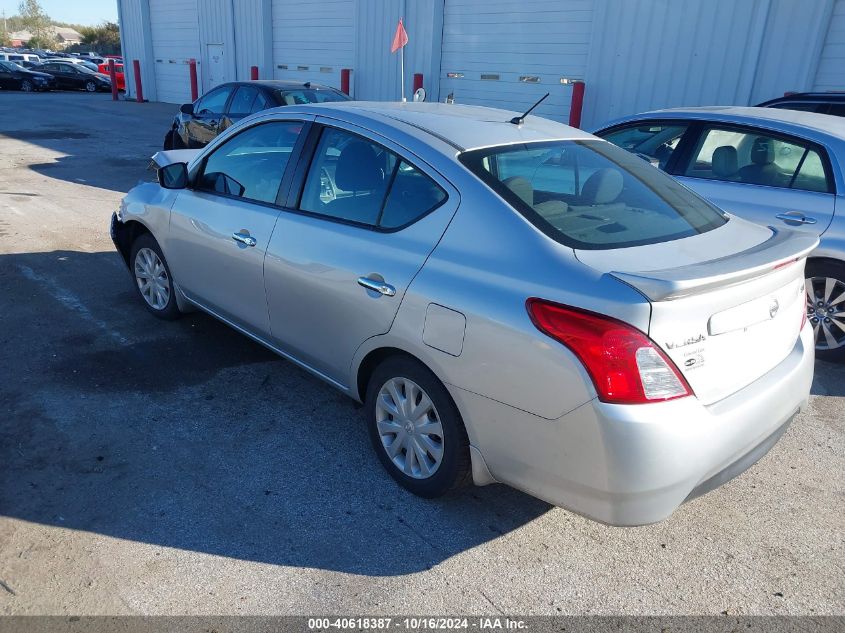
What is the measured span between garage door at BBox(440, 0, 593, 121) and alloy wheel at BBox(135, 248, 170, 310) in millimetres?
7558

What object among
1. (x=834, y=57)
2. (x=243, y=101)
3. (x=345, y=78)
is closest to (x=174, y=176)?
(x=243, y=101)

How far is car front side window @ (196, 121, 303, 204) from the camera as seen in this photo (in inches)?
149

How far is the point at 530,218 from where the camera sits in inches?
106

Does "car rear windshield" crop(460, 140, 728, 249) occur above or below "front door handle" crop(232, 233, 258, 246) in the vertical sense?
above

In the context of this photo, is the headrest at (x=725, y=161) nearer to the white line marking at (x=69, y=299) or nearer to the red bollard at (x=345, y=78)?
the white line marking at (x=69, y=299)

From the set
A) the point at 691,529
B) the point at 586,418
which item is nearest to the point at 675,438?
the point at 586,418

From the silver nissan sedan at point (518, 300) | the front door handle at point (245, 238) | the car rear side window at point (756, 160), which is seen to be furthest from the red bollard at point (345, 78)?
the front door handle at point (245, 238)

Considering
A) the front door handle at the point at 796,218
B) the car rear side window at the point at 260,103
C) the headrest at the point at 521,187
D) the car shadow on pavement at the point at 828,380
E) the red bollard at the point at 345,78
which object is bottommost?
the car shadow on pavement at the point at 828,380

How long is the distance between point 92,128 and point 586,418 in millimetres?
18550

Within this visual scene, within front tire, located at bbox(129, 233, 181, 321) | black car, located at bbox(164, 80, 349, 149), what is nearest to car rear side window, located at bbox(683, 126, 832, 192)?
front tire, located at bbox(129, 233, 181, 321)

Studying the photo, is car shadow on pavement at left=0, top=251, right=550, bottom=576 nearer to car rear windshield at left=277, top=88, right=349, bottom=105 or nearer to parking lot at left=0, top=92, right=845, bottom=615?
parking lot at left=0, top=92, right=845, bottom=615

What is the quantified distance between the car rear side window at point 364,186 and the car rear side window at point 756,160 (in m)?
3.06

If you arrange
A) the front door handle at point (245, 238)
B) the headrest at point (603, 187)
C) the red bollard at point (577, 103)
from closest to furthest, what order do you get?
the headrest at point (603, 187), the front door handle at point (245, 238), the red bollard at point (577, 103)

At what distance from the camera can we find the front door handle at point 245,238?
376cm
